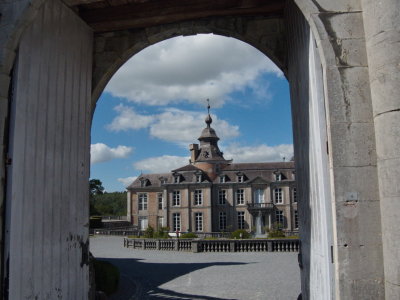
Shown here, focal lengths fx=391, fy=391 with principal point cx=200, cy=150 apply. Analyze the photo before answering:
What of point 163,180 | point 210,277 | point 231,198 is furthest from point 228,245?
point 163,180

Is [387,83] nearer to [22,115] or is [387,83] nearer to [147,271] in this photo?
[22,115]

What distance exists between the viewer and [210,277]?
12.0 metres

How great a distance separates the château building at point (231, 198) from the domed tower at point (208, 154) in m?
0.97

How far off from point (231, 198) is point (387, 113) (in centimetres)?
3762

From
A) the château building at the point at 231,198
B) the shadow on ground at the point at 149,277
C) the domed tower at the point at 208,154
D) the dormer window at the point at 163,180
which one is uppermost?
the domed tower at the point at 208,154

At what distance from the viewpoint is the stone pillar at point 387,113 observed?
2.81 meters

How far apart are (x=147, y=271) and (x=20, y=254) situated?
409 inches

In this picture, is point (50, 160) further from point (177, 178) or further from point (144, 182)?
point (144, 182)

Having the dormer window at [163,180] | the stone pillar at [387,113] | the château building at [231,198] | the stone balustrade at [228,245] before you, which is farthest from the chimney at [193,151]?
the stone pillar at [387,113]

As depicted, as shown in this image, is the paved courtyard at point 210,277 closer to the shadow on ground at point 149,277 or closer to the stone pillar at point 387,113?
the shadow on ground at point 149,277

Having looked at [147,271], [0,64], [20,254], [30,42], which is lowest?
[147,271]

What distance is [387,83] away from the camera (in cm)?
293

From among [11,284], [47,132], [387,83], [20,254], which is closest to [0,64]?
[47,132]

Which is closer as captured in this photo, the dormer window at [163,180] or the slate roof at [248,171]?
the slate roof at [248,171]
